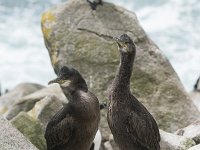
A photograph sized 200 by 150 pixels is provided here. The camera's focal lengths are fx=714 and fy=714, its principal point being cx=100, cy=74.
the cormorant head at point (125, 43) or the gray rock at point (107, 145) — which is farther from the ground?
the cormorant head at point (125, 43)

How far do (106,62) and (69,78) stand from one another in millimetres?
4748

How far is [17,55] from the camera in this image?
40.8m

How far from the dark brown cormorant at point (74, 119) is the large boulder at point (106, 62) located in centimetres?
398

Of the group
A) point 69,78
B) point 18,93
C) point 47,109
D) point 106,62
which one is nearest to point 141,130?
point 69,78

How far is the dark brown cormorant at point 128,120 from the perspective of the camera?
31.5 ft

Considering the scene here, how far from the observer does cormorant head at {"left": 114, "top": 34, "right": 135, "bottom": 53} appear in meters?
9.66

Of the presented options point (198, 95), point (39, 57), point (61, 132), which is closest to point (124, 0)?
point (39, 57)

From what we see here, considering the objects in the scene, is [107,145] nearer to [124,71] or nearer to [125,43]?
[124,71]

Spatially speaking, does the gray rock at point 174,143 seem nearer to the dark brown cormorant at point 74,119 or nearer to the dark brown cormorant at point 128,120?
the dark brown cormorant at point 74,119

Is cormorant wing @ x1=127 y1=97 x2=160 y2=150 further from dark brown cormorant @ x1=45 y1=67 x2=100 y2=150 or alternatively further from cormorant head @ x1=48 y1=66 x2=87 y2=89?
cormorant head @ x1=48 y1=66 x2=87 y2=89

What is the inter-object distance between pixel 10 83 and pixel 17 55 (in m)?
3.36

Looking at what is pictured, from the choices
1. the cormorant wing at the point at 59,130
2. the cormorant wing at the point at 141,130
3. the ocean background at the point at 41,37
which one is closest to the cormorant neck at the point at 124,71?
the cormorant wing at the point at 141,130

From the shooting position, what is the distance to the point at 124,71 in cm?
993

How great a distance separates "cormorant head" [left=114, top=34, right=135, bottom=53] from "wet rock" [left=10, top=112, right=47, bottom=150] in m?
2.89
